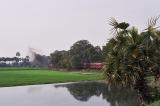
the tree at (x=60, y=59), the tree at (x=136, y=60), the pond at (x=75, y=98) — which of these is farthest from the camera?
the tree at (x=60, y=59)

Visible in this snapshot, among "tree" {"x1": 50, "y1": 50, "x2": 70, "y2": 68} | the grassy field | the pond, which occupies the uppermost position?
"tree" {"x1": 50, "y1": 50, "x2": 70, "y2": 68}

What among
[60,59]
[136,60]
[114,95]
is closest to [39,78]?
[114,95]

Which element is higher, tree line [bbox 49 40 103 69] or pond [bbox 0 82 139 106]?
tree line [bbox 49 40 103 69]

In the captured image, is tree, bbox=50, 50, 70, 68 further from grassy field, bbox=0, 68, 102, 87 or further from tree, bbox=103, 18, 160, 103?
tree, bbox=103, 18, 160, 103

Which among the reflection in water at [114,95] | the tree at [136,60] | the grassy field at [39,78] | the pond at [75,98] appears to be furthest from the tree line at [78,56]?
the tree at [136,60]

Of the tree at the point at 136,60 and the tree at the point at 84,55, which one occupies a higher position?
the tree at the point at 84,55

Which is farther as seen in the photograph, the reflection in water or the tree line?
the tree line

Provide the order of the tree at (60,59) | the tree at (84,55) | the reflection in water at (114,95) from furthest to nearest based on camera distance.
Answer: the tree at (60,59) < the tree at (84,55) < the reflection in water at (114,95)

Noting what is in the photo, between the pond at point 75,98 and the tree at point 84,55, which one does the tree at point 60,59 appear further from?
the pond at point 75,98

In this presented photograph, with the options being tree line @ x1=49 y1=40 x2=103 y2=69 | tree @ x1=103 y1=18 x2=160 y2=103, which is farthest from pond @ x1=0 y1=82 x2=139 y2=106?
tree line @ x1=49 y1=40 x2=103 y2=69

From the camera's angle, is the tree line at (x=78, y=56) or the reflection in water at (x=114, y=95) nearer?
the reflection in water at (x=114, y=95)

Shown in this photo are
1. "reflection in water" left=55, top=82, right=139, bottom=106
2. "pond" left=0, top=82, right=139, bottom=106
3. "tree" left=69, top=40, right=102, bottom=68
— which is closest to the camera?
"reflection in water" left=55, top=82, right=139, bottom=106

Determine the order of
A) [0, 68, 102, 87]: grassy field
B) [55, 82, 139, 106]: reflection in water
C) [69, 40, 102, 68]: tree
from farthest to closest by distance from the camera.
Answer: [69, 40, 102, 68]: tree → [0, 68, 102, 87]: grassy field → [55, 82, 139, 106]: reflection in water

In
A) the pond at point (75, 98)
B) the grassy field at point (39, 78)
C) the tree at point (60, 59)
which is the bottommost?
the pond at point (75, 98)
